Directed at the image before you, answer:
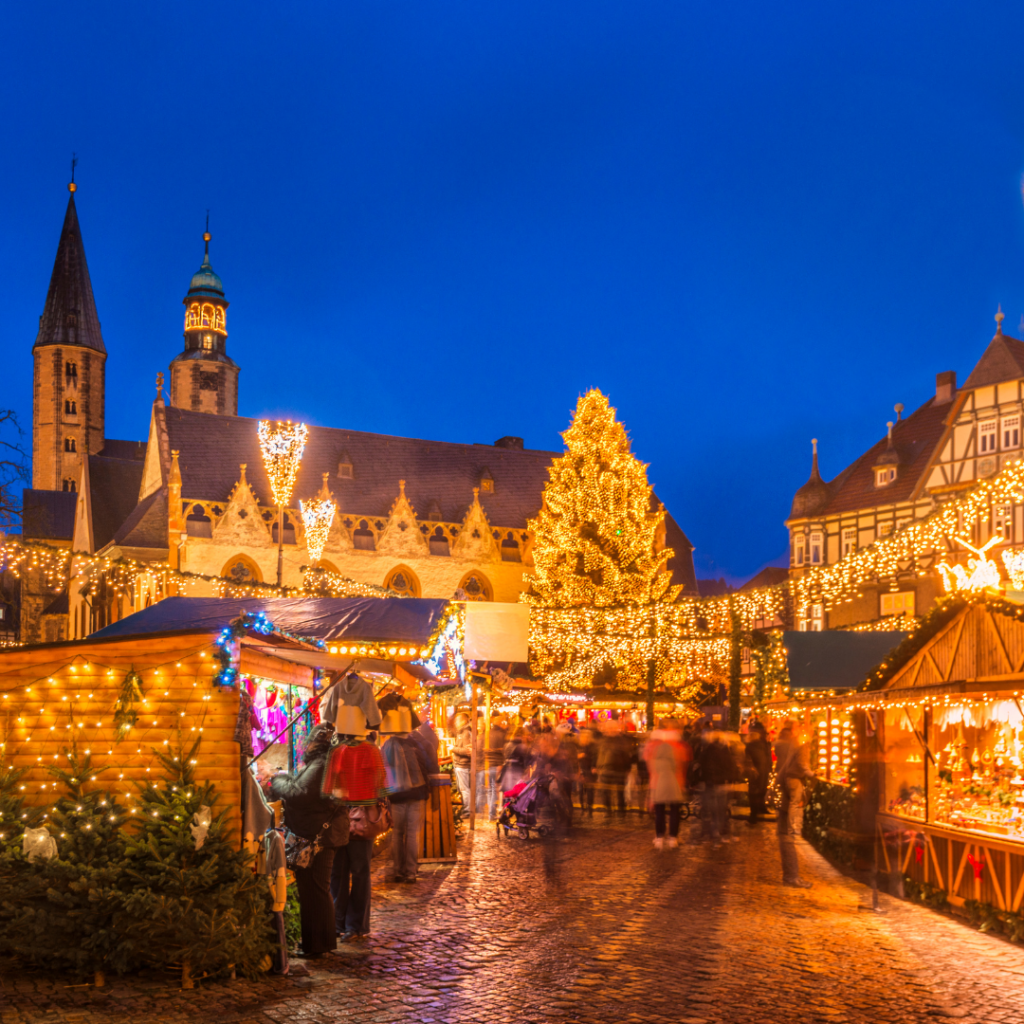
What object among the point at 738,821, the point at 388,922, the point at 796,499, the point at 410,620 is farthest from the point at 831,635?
the point at 796,499

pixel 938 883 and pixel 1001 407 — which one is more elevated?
pixel 1001 407

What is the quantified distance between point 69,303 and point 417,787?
76089 millimetres

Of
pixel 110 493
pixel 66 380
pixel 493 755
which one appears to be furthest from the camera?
pixel 66 380

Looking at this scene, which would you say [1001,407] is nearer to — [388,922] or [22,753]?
[388,922]

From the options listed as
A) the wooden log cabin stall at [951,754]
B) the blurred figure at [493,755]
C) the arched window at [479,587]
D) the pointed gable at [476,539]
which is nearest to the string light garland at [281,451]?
the blurred figure at [493,755]

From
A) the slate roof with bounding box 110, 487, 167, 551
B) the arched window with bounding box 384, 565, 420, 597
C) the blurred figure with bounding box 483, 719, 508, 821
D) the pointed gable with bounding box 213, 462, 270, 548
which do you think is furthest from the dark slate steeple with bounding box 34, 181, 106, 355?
the blurred figure with bounding box 483, 719, 508, 821

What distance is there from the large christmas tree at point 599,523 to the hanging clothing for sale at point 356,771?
101ft

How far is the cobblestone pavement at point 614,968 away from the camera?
5996 millimetres

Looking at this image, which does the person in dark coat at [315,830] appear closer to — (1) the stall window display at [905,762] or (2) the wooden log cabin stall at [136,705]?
(2) the wooden log cabin stall at [136,705]

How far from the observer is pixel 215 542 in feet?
156

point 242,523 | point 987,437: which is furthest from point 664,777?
point 242,523

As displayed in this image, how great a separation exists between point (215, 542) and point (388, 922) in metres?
40.5

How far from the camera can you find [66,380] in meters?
78.9

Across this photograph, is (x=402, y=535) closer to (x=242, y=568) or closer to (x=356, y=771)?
(x=242, y=568)
